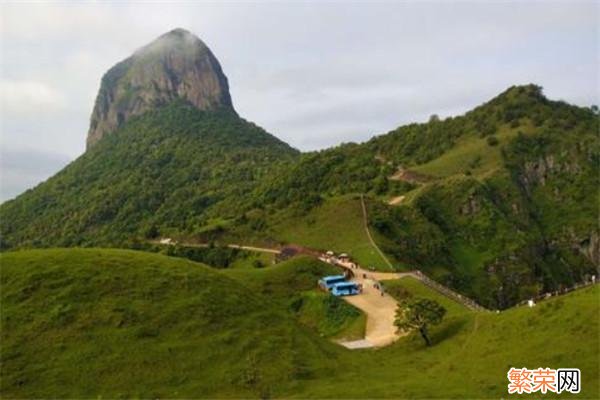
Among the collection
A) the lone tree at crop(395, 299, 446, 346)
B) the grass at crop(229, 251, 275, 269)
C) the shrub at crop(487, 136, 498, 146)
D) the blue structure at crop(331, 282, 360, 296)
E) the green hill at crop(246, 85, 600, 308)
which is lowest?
the lone tree at crop(395, 299, 446, 346)

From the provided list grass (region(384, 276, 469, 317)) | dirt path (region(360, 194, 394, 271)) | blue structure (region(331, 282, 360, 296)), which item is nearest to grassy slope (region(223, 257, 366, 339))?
blue structure (region(331, 282, 360, 296))

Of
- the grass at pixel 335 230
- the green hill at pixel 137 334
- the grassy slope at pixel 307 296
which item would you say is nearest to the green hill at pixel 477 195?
the grass at pixel 335 230

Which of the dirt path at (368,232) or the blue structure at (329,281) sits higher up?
the dirt path at (368,232)

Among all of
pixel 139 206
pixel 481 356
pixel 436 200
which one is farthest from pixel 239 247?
pixel 139 206

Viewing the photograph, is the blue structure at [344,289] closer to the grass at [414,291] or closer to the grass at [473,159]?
the grass at [414,291]

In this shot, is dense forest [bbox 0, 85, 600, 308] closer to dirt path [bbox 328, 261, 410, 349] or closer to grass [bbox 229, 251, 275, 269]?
grass [bbox 229, 251, 275, 269]

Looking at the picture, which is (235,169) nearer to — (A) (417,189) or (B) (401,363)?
(A) (417,189)
